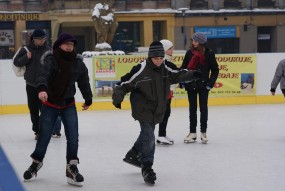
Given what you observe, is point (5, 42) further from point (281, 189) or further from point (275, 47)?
point (281, 189)

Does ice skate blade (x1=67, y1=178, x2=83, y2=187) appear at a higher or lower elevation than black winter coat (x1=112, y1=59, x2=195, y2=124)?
lower

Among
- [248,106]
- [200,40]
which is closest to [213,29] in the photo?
[248,106]

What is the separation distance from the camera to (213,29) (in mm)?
36000

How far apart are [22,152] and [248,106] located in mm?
6987

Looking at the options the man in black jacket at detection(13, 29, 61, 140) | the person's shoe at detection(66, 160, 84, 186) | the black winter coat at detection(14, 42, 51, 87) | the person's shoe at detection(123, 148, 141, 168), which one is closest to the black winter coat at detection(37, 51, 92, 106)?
the person's shoe at detection(66, 160, 84, 186)

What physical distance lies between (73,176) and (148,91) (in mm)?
1031

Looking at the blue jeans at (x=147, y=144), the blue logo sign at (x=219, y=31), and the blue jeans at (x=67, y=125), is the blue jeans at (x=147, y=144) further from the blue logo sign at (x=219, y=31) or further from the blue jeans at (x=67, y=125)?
the blue logo sign at (x=219, y=31)

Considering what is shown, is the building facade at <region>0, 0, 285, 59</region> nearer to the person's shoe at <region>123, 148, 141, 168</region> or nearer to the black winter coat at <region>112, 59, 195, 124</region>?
the person's shoe at <region>123, 148, 141, 168</region>

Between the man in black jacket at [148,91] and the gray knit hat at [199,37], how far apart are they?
1.99m

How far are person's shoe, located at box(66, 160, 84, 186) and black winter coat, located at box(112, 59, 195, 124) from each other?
74 centimetres

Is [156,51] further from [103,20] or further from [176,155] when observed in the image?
[103,20]

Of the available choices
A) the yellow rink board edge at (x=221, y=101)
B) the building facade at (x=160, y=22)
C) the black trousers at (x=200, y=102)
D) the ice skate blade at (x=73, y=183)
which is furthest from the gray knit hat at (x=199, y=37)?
the building facade at (x=160, y=22)

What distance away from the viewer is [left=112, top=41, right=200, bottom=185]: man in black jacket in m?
5.82

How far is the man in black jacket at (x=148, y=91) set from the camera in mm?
5820
